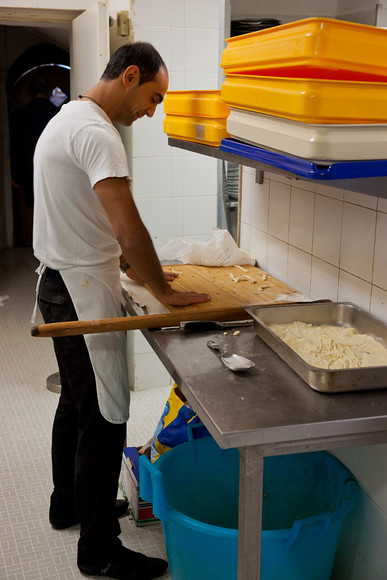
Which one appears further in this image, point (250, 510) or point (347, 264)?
point (347, 264)

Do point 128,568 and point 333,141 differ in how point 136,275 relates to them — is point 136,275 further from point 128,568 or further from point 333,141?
point 333,141

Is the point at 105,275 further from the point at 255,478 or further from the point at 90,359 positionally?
the point at 255,478

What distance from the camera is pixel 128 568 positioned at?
208 centimetres

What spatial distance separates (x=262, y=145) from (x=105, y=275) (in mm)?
685

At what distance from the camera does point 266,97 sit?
148cm

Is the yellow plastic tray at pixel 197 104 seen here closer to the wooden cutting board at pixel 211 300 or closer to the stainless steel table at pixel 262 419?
the wooden cutting board at pixel 211 300

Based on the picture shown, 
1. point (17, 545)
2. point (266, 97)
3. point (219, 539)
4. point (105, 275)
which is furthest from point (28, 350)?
point (266, 97)

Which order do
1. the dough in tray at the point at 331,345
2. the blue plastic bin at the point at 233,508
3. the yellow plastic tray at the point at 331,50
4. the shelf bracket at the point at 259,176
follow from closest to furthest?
the yellow plastic tray at the point at 331,50
the dough in tray at the point at 331,345
the blue plastic bin at the point at 233,508
the shelf bracket at the point at 259,176

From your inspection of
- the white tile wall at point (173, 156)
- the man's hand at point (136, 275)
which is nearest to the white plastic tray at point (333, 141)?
the man's hand at point (136, 275)

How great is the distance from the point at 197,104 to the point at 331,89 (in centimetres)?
92

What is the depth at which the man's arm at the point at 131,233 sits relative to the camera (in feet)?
6.02

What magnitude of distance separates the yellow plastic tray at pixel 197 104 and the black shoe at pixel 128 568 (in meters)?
1.41

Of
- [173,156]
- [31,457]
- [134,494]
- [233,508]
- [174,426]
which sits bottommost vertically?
[31,457]

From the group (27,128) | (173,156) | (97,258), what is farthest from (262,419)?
(27,128)
